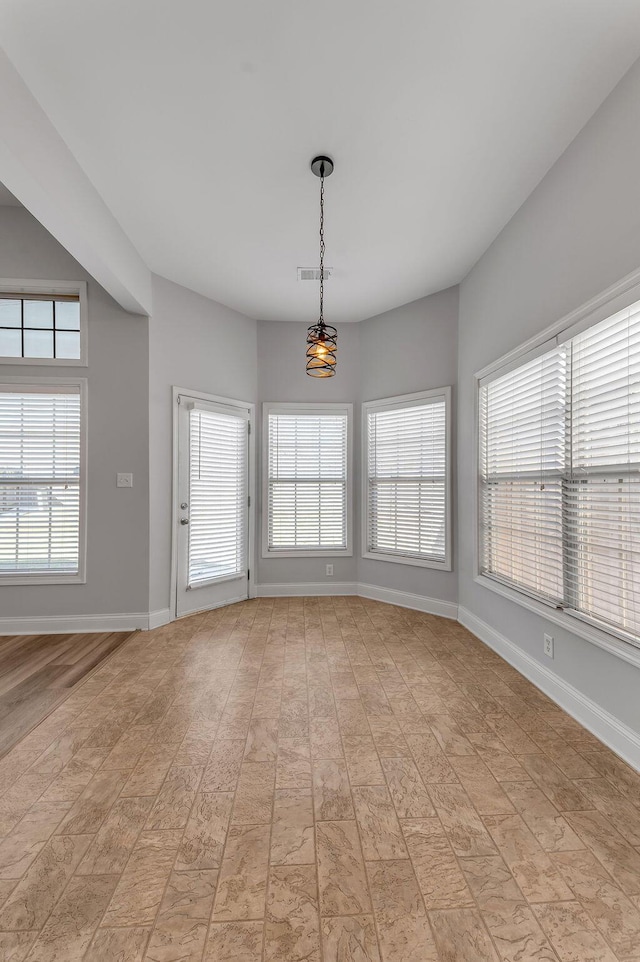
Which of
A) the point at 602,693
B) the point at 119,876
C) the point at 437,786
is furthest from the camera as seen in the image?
the point at 602,693

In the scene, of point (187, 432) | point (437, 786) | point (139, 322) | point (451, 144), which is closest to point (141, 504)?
point (187, 432)

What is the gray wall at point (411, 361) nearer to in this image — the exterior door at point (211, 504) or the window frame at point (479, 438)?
the window frame at point (479, 438)

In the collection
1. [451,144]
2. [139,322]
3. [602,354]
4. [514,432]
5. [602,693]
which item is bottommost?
[602,693]

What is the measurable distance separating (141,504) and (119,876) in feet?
9.47

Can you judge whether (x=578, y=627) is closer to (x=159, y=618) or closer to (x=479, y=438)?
(x=479, y=438)

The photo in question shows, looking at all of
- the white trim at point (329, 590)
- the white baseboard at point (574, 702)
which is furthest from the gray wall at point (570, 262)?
Result: the white trim at point (329, 590)

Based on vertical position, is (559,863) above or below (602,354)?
Answer: below

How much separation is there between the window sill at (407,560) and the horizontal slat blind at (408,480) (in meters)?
0.03

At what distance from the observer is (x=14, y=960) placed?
1224mm

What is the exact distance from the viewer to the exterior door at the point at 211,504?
432 centimetres

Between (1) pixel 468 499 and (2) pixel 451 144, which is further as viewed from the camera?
(1) pixel 468 499

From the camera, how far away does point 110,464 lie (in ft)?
13.1

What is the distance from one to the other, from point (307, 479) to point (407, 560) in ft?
4.59

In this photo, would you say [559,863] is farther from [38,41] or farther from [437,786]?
[38,41]
